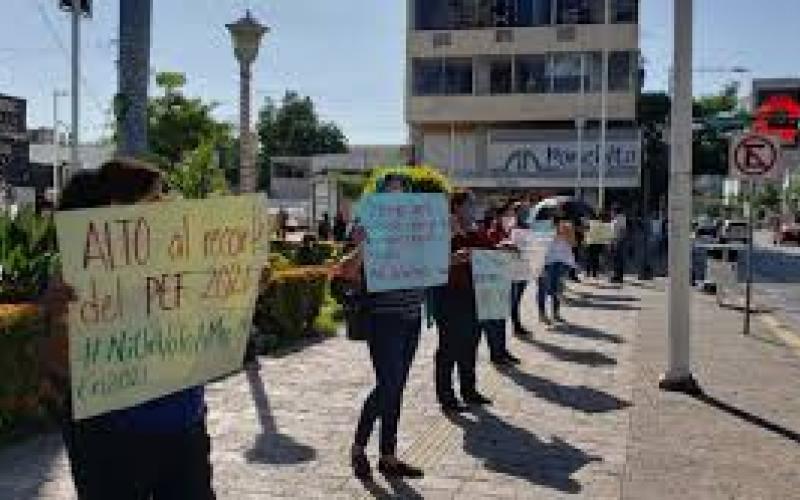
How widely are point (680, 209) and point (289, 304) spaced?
4.21 m

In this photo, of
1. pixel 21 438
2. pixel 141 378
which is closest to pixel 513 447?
pixel 21 438

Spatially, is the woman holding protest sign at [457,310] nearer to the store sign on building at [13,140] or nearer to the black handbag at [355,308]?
the black handbag at [355,308]

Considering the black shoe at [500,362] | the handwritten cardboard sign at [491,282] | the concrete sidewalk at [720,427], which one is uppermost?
the handwritten cardboard sign at [491,282]

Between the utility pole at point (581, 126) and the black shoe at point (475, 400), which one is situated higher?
the utility pole at point (581, 126)

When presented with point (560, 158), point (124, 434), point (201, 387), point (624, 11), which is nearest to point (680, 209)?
point (201, 387)

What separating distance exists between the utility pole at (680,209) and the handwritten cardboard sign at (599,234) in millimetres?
16242

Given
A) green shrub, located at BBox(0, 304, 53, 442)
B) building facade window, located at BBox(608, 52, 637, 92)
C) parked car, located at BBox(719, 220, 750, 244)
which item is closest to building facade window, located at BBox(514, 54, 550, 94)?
building facade window, located at BBox(608, 52, 637, 92)

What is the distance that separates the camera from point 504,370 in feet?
39.2

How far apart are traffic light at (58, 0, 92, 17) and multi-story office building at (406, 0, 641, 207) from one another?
25743 mm

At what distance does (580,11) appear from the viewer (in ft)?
177

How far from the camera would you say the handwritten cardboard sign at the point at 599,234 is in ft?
90.8

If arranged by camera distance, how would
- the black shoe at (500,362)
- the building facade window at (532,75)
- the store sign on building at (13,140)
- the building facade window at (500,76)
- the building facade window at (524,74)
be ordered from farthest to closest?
the building facade window at (500,76)
the building facade window at (532,75)
the building facade window at (524,74)
the store sign on building at (13,140)
the black shoe at (500,362)

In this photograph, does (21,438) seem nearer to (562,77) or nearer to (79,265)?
(79,265)

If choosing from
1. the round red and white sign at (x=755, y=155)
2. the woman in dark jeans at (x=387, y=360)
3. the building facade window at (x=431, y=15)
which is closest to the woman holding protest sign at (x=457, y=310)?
the woman in dark jeans at (x=387, y=360)
